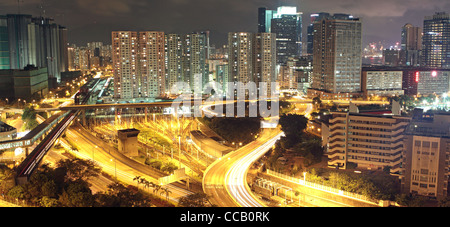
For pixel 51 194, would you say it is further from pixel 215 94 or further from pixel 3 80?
pixel 215 94

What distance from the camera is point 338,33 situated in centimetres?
1572

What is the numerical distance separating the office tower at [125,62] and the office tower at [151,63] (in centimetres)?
25

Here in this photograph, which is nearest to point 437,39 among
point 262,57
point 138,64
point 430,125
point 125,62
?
point 262,57

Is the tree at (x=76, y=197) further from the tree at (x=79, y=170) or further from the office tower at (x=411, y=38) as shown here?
the office tower at (x=411, y=38)

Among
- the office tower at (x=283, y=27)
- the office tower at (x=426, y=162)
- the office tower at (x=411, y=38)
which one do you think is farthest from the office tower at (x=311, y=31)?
the office tower at (x=426, y=162)

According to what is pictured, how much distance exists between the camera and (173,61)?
17422 mm

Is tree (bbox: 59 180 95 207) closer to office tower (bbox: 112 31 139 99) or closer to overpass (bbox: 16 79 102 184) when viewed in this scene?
overpass (bbox: 16 79 102 184)

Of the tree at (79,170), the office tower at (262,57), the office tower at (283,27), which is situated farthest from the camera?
the office tower at (283,27)

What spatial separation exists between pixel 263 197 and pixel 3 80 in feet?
37.6

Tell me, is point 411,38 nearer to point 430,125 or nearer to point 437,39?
point 437,39

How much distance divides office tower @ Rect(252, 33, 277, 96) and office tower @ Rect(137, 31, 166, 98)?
150 inches

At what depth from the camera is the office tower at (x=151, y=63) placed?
15805mm

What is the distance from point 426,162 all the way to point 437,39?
1856 centimetres
